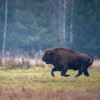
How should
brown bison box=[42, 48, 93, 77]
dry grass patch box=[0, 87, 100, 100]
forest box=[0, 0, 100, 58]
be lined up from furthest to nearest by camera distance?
1. forest box=[0, 0, 100, 58]
2. brown bison box=[42, 48, 93, 77]
3. dry grass patch box=[0, 87, 100, 100]

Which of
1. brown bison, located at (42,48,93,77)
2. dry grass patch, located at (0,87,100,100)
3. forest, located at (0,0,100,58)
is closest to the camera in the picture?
dry grass patch, located at (0,87,100,100)

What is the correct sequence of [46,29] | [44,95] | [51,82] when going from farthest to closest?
[46,29] < [51,82] < [44,95]

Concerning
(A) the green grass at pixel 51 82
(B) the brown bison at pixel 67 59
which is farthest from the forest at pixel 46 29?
(A) the green grass at pixel 51 82

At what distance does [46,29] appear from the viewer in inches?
1563

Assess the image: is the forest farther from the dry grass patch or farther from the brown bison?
the dry grass patch

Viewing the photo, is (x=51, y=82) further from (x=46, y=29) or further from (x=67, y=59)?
(x=46, y=29)

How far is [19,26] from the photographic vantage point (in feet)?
130

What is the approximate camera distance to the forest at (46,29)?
39.4 meters

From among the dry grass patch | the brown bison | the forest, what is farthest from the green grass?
the forest

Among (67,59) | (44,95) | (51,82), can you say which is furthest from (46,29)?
(44,95)

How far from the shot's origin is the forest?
129 ft

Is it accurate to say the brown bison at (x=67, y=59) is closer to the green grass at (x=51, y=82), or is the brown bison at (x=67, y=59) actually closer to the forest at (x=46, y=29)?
the green grass at (x=51, y=82)

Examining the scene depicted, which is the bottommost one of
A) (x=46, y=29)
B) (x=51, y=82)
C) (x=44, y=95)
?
(x=46, y=29)

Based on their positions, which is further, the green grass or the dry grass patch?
the green grass
